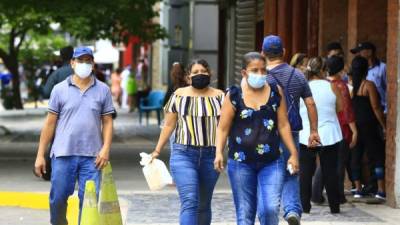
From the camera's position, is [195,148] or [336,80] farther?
[336,80]

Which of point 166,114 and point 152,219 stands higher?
point 166,114

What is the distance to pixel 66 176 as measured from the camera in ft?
31.4

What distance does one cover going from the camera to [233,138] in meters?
9.09

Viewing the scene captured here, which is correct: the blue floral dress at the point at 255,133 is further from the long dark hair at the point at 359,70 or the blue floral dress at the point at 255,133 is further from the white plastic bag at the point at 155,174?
the long dark hair at the point at 359,70

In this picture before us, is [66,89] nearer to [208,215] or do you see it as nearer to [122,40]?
[208,215]

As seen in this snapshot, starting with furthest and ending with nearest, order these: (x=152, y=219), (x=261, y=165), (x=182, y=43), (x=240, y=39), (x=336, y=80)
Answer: (x=182, y=43) < (x=240, y=39) < (x=336, y=80) < (x=152, y=219) < (x=261, y=165)

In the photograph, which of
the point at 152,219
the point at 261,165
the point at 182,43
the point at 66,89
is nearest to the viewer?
the point at 261,165

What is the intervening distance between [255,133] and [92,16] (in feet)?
44.3

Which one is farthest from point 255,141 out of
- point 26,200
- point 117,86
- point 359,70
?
point 117,86

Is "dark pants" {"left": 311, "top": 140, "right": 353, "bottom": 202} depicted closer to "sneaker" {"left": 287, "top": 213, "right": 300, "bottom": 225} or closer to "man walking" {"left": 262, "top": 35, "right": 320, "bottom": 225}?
"man walking" {"left": 262, "top": 35, "right": 320, "bottom": 225}

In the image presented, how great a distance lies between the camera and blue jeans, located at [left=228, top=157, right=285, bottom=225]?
899cm

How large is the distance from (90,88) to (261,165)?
1698mm

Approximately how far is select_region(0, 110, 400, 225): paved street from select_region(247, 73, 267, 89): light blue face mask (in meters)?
2.90

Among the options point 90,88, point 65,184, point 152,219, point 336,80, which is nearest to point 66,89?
point 90,88
